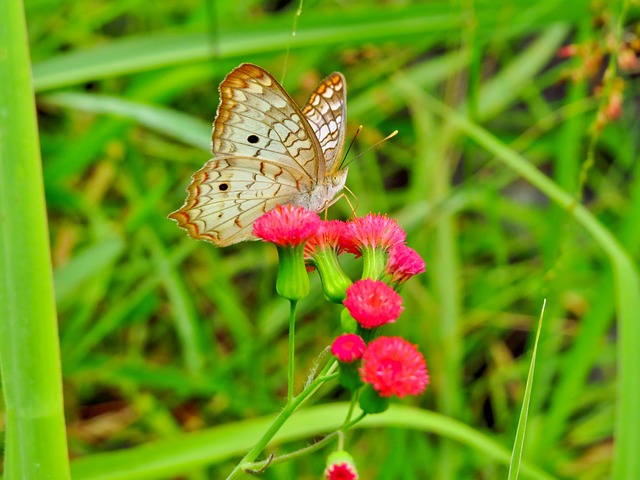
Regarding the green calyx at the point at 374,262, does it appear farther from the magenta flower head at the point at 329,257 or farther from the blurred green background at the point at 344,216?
the blurred green background at the point at 344,216

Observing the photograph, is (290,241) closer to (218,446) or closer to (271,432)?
(271,432)

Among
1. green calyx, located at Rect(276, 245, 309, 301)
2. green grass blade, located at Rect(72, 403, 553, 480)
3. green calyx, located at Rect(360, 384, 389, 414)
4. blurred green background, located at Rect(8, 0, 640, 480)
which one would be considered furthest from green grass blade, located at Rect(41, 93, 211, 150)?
green calyx, located at Rect(360, 384, 389, 414)

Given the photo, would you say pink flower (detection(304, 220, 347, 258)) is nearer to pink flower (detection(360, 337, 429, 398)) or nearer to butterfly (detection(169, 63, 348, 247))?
butterfly (detection(169, 63, 348, 247))

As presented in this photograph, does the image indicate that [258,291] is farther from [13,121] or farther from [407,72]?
[13,121]

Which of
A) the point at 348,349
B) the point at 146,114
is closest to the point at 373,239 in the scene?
the point at 348,349

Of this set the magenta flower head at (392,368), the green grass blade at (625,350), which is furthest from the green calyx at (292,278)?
the green grass blade at (625,350)

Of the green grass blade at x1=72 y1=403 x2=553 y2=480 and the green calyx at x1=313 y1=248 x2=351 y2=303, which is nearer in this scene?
the green calyx at x1=313 y1=248 x2=351 y2=303

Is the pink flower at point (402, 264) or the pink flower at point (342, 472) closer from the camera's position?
the pink flower at point (342, 472)
